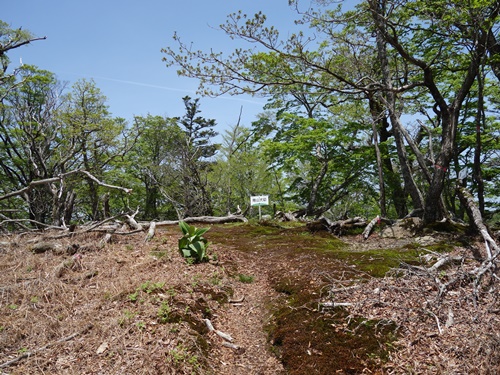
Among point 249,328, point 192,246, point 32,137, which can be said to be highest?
point 32,137

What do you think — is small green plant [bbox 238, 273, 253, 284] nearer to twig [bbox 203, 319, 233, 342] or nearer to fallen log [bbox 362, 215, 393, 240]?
twig [bbox 203, 319, 233, 342]

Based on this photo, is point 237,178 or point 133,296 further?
point 237,178

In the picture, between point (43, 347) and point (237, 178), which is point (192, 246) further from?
point (237, 178)

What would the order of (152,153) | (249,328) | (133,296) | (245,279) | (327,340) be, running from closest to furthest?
(327,340), (133,296), (249,328), (245,279), (152,153)

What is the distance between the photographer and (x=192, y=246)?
509 cm

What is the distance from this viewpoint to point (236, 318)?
12.5 ft

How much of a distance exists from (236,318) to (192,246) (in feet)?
5.25

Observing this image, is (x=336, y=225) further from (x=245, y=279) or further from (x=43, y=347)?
(x=43, y=347)

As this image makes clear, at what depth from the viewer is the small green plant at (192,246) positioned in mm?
5094

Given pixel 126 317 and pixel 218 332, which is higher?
pixel 126 317

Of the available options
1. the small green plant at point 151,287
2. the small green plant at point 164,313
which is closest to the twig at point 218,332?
→ the small green plant at point 164,313

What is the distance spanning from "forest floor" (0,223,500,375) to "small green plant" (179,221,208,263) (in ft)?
0.59

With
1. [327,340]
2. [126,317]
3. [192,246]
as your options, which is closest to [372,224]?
[192,246]

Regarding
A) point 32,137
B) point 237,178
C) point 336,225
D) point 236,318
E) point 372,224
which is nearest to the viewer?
point 236,318
